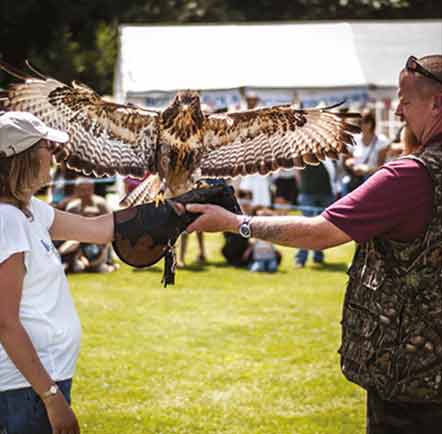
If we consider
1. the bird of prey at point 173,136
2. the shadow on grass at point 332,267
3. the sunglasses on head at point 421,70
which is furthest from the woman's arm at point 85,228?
the shadow on grass at point 332,267

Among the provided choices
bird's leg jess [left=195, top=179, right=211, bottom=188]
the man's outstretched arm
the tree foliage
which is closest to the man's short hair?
the man's outstretched arm

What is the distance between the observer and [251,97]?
37.7 ft

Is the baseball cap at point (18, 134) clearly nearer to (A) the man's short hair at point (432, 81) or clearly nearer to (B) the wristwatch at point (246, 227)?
(B) the wristwatch at point (246, 227)

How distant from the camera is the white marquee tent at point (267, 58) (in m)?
12.0

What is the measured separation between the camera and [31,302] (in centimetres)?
271

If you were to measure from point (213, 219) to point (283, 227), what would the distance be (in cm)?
25

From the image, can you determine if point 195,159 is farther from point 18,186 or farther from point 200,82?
point 200,82

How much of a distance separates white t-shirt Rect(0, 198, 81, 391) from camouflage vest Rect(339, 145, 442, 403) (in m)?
0.99

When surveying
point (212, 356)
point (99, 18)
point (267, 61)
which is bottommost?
point (212, 356)

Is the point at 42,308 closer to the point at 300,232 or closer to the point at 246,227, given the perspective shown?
the point at 246,227

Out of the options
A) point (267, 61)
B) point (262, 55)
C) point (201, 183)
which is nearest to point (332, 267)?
point (267, 61)

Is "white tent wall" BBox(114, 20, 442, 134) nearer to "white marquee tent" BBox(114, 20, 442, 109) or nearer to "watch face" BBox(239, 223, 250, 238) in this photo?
"white marquee tent" BBox(114, 20, 442, 109)

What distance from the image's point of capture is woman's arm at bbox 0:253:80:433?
2.55 metres

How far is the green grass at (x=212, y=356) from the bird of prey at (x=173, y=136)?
60.3 inches
